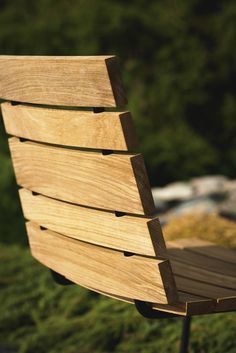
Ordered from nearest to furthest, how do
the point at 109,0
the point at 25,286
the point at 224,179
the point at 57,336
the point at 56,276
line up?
the point at 56,276
the point at 57,336
the point at 25,286
the point at 224,179
the point at 109,0

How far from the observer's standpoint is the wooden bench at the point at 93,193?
219 centimetres

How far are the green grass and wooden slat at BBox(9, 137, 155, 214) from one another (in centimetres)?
115

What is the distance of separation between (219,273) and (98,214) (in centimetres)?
45

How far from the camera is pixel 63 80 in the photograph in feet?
7.57

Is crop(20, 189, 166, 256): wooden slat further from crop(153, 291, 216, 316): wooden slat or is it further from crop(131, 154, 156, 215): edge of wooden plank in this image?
crop(153, 291, 216, 316): wooden slat

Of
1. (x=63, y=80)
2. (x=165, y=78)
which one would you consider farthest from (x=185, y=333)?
(x=165, y=78)

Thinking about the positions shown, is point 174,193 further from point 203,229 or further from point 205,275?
point 205,275

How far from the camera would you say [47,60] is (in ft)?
7.61

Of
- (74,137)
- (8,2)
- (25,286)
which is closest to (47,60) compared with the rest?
(74,137)

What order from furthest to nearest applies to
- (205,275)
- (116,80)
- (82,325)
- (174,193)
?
(174,193), (82,325), (205,275), (116,80)

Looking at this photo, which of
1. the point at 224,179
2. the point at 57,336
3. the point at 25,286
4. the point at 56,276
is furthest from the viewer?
the point at 224,179

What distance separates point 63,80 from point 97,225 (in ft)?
1.27

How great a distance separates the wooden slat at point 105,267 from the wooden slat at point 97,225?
3 centimetres

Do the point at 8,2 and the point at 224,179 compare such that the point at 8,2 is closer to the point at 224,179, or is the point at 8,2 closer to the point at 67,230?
the point at 224,179
